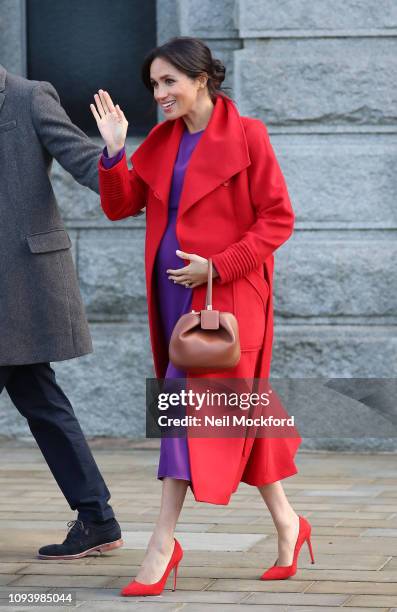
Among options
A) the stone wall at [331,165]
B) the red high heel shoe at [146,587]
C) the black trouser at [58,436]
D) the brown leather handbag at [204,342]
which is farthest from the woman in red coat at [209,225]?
the stone wall at [331,165]

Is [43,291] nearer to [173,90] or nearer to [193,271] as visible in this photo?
[193,271]

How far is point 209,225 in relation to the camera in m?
4.11

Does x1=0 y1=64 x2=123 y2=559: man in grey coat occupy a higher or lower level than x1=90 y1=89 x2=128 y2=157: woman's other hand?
lower

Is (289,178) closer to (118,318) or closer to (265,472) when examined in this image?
(118,318)

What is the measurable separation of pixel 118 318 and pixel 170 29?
154 cm

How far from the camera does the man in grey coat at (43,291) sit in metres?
4.57

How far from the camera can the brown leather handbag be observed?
3.92 metres

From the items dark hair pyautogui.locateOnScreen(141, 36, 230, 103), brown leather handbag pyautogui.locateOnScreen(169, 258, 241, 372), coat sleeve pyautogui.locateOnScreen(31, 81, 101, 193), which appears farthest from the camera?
coat sleeve pyautogui.locateOnScreen(31, 81, 101, 193)

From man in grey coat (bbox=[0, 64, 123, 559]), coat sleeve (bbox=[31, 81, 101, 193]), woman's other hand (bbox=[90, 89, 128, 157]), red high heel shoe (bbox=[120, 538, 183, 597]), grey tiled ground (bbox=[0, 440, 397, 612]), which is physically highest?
woman's other hand (bbox=[90, 89, 128, 157])

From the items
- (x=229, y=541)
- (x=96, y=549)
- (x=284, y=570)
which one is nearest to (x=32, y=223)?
(x=96, y=549)

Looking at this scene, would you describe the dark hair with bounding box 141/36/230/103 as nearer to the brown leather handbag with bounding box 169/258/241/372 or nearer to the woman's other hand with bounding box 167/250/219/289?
the woman's other hand with bounding box 167/250/219/289

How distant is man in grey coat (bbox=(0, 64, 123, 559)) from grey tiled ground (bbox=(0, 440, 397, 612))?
0.75ft

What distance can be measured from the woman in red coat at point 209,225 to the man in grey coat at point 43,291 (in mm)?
328

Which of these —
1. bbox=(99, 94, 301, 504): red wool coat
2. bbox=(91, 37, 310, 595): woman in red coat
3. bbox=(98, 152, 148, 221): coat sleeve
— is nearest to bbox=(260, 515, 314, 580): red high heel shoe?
bbox=(91, 37, 310, 595): woman in red coat
